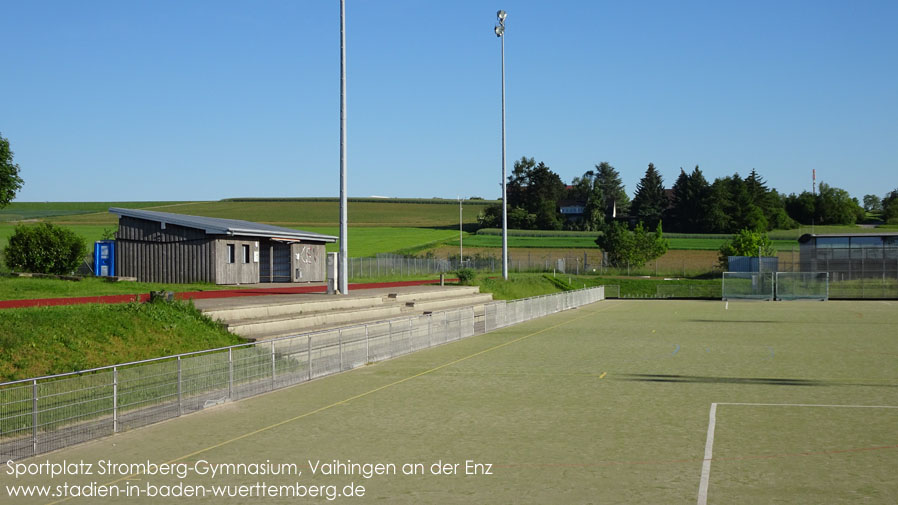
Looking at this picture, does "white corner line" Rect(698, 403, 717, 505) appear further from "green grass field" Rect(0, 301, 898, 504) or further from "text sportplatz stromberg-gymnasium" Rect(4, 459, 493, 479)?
"text sportplatz stromberg-gymnasium" Rect(4, 459, 493, 479)

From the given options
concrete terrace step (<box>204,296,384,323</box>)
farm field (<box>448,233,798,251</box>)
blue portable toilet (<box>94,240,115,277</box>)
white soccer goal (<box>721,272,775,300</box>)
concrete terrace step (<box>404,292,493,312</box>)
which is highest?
farm field (<box>448,233,798,251</box>)

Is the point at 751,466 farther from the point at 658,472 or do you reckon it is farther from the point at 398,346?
the point at 398,346

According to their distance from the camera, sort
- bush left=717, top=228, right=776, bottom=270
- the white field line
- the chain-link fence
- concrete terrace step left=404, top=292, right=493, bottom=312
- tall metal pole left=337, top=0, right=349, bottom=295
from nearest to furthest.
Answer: the white field line < the chain-link fence < tall metal pole left=337, top=0, right=349, bottom=295 < concrete terrace step left=404, top=292, right=493, bottom=312 < bush left=717, top=228, right=776, bottom=270

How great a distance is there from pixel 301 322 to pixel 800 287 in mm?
58516

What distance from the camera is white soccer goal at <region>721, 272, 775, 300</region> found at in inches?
2813

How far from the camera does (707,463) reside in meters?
11.1

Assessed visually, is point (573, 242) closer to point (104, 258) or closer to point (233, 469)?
point (104, 258)

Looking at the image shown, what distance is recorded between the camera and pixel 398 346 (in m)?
24.9

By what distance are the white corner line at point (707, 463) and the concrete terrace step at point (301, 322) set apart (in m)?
11.8

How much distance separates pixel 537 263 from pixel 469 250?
17.5 metres

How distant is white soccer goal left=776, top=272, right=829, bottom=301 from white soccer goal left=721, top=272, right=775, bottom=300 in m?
0.80

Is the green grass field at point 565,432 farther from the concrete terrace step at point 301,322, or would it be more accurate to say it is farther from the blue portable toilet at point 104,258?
the blue portable toilet at point 104,258

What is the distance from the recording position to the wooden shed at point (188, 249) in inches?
1588

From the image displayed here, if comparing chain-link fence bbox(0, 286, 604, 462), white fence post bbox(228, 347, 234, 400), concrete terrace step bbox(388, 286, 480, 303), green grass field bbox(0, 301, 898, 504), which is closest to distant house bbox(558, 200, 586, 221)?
concrete terrace step bbox(388, 286, 480, 303)
